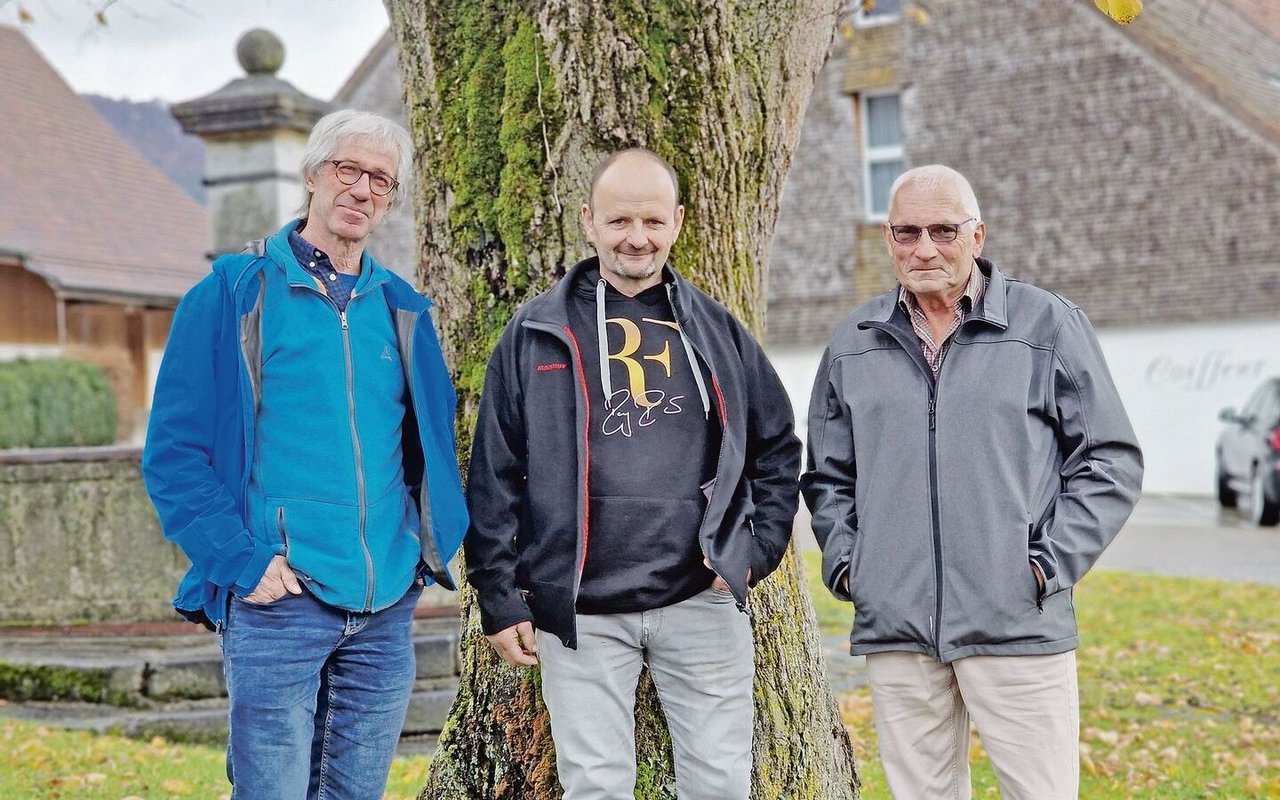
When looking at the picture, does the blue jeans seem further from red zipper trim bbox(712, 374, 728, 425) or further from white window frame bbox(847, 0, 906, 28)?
white window frame bbox(847, 0, 906, 28)

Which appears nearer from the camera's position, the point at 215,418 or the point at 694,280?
the point at 215,418

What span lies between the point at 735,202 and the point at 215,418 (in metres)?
1.76

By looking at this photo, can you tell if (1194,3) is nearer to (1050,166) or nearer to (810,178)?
(1050,166)

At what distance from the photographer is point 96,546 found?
319 inches

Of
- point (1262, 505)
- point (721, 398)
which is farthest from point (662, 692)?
point (1262, 505)

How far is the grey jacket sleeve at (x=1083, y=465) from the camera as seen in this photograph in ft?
11.0

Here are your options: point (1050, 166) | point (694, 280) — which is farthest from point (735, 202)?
point (1050, 166)

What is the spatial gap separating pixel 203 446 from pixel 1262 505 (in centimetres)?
1553

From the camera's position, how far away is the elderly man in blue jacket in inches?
130

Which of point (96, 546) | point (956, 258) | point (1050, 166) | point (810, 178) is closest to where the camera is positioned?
point (956, 258)

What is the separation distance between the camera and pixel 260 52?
1001 centimetres

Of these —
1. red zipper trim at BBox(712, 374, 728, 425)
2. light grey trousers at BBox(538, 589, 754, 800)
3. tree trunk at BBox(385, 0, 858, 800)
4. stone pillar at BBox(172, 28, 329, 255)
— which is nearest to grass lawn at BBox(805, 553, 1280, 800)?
tree trunk at BBox(385, 0, 858, 800)

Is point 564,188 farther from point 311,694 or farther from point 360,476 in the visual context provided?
point 311,694

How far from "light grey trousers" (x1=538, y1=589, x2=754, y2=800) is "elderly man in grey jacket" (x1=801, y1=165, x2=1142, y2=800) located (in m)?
0.35
